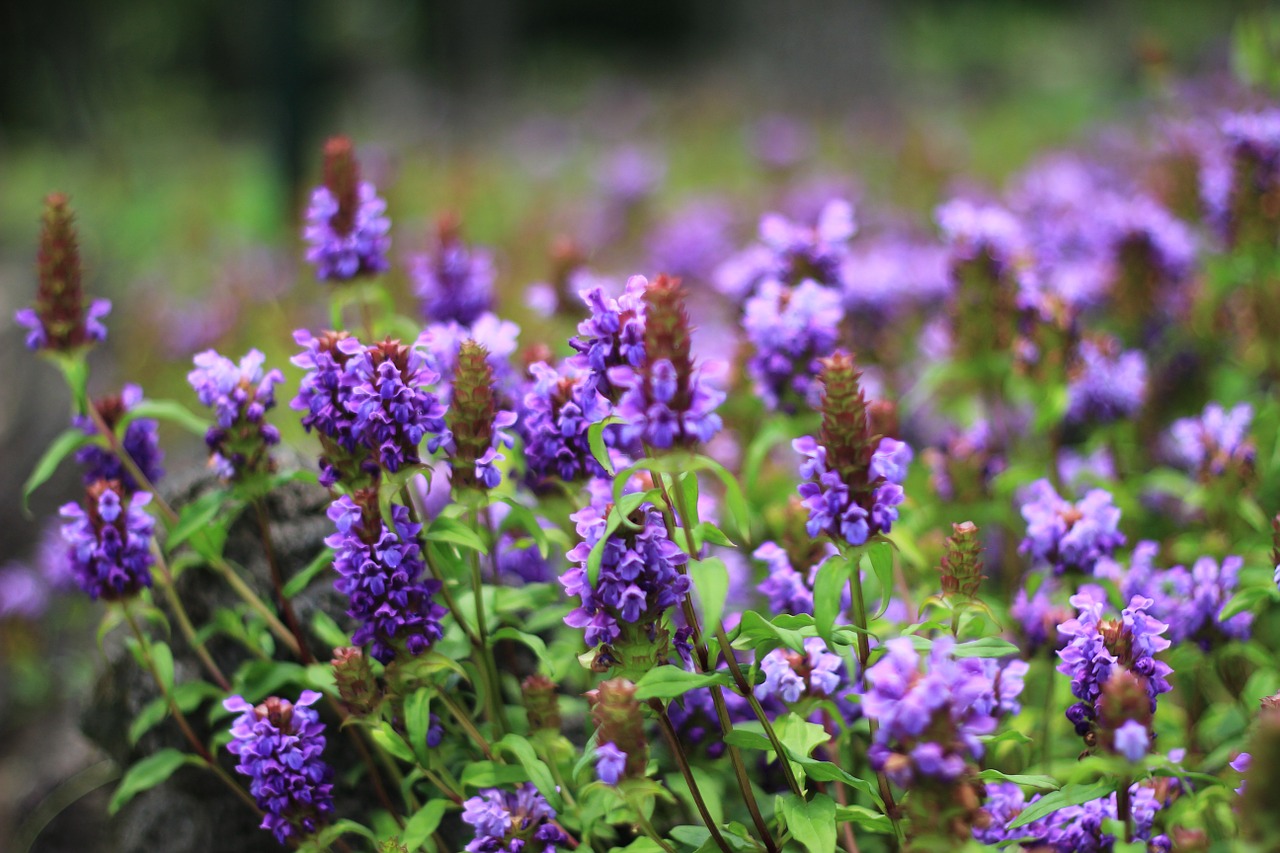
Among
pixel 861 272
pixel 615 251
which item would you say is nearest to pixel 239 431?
pixel 861 272

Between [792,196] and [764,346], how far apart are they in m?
4.79

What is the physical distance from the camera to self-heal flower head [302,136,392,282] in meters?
2.56

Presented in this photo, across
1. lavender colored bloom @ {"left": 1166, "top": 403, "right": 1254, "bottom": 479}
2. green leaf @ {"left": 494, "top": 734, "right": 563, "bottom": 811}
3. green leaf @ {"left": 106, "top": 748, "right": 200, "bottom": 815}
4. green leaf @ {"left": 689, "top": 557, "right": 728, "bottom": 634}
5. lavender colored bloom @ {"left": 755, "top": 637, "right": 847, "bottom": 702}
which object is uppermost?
green leaf @ {"left": 689, "top": 557, "right": 728, "bottom": 634}

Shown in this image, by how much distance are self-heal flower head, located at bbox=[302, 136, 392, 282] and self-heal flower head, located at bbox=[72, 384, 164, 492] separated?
1.84 feet

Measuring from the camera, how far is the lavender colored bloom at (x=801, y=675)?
1.95 metres

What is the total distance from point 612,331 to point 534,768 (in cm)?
83

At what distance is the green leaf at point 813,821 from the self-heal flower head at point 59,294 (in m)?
1.95

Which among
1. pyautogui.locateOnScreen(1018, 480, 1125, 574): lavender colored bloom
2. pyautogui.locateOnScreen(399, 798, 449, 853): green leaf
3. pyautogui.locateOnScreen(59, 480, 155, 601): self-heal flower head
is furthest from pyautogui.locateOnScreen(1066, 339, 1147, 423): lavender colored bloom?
pyautogui.locateOnScreen(59, 480, 155, 601): self-heal flower head

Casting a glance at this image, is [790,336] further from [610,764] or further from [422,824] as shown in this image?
[422,824]

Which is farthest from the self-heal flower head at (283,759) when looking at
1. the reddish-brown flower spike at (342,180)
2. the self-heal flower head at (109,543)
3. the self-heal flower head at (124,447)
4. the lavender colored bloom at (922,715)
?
the reddish-brown flower spike at (342,180)

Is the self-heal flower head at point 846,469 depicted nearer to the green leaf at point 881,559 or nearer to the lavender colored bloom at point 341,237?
the green leaf at point 881,559

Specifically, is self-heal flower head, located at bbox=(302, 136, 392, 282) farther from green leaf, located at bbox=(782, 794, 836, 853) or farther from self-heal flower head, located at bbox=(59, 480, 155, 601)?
green leaf, located at bbox=(782, 794, 836, 853)

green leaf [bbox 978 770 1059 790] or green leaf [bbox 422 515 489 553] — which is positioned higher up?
green leaf [bbox 422 515 489 553]

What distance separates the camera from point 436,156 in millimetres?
12125
